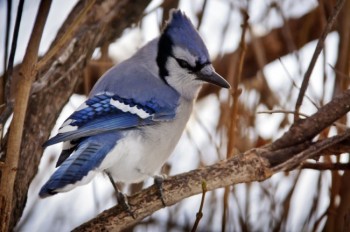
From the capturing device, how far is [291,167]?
149cm

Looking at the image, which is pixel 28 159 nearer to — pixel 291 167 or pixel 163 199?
pixel 163 199

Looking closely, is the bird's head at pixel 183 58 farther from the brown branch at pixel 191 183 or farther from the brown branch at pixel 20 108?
the brown branch at pixel 20 108

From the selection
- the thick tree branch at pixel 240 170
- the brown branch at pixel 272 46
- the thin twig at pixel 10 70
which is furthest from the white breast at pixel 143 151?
the brown branch at pixel 272 46

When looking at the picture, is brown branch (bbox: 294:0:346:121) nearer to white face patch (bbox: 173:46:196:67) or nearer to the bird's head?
the bird's head

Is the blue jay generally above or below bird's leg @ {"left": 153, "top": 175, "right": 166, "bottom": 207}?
above

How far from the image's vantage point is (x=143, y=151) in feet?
5.35

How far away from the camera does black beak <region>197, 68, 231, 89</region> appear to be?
5.61 feet

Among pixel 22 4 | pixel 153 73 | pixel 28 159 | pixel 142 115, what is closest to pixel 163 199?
pixel 142 115

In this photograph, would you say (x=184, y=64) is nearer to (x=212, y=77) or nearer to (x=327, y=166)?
(x=212, y=77)

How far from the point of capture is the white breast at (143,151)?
1.59 meters

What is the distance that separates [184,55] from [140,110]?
21 centimetres

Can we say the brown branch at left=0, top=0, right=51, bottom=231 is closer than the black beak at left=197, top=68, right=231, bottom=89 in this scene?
Yes

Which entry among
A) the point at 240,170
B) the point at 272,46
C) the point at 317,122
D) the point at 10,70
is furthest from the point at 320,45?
the point at 272,46

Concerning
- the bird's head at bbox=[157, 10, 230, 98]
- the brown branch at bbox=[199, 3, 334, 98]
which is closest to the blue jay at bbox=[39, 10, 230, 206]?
the bird's head at bbox=[157, 10, 230, 98]
